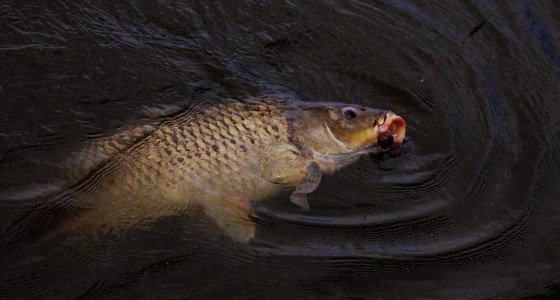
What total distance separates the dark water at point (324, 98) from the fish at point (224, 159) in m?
0.12

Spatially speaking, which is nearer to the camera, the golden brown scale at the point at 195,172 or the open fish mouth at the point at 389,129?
the golden brown scale at the point at 195,172

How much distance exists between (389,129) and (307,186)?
66 centimetres

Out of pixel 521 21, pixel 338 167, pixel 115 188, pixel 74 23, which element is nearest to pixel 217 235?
pixel 115 188

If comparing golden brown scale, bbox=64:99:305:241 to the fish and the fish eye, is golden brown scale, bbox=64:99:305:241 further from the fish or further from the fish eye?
the fish eye

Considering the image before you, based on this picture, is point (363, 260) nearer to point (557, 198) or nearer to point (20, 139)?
point (557, 198)

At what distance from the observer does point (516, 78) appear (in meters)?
5.93

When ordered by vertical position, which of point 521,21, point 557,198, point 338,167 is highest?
point 521,21

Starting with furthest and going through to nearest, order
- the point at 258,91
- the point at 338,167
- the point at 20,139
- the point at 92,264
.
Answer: the point at 258,91
the point at 338,167
the point at 20,139
the point at 92,264

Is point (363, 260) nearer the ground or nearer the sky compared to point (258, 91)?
nearer the ground

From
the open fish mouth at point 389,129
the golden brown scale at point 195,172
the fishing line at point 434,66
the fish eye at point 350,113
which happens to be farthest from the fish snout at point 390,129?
the fishing line at point 434,66

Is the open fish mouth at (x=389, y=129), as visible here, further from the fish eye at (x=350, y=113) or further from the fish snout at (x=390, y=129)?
the fish eye at (x=350, y=113)

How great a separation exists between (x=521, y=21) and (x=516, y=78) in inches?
39.1

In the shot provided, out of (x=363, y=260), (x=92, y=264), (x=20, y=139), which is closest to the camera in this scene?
(x=92, y=264)

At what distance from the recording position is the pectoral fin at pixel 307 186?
432 centimetres
